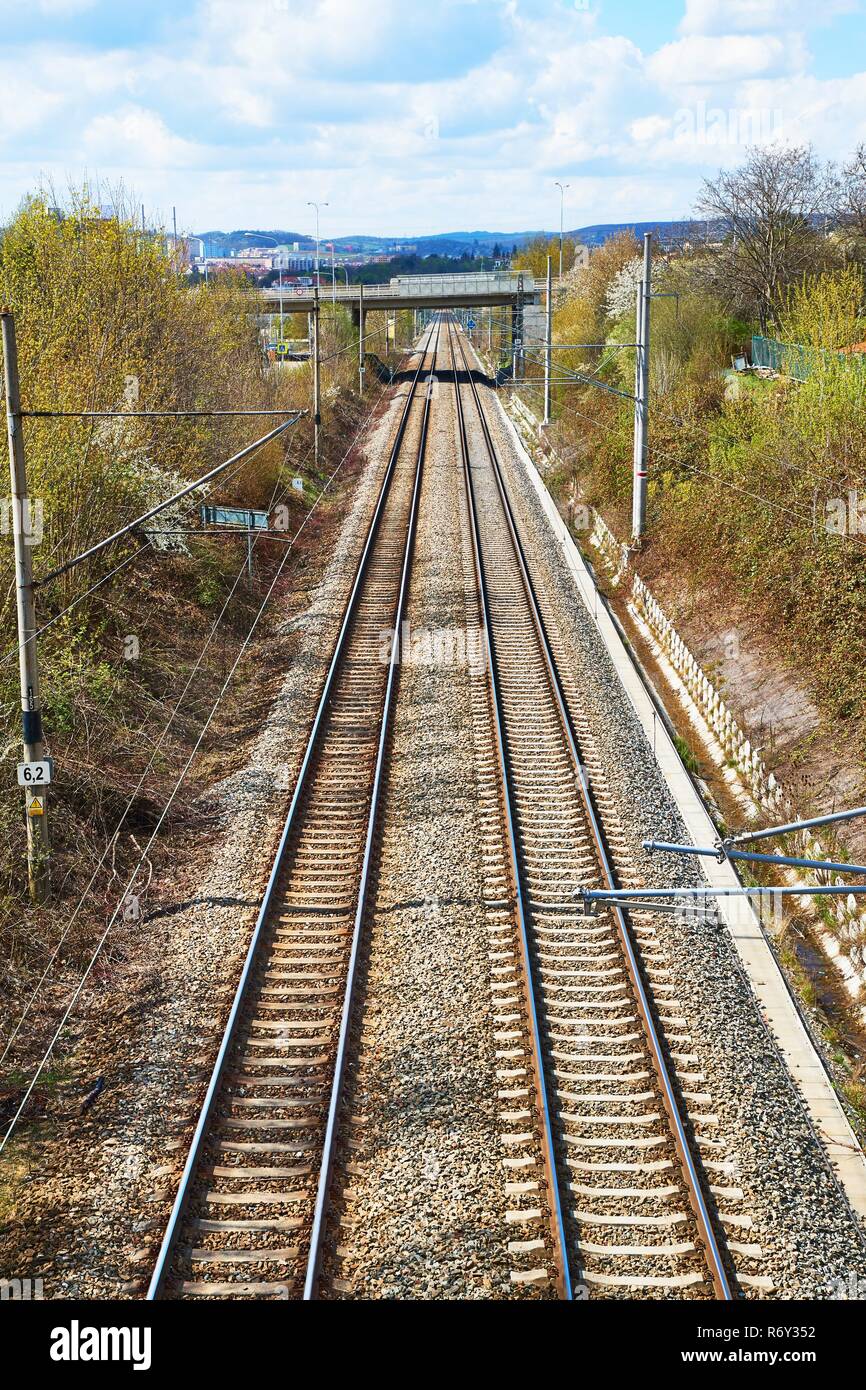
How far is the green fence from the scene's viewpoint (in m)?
20.2

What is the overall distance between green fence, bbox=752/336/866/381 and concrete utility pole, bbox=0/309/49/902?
13674mm

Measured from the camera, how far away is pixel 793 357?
25.9 meters

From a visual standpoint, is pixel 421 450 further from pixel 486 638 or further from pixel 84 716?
pixel 84 716

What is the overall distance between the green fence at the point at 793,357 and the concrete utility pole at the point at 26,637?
13674mm

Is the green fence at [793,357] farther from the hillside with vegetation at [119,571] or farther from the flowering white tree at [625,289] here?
the flowering white tree at [625,289]

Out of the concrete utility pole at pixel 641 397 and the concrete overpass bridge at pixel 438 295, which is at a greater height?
the concrete overpass bridge at pixel 438 295

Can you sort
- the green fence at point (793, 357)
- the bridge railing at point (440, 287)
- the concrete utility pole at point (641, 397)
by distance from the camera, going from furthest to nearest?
the bridge railing at point (440, 287)
the concrete utility pole at point (641, 397)
the green fence at point (793, 357)

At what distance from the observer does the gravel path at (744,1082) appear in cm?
773

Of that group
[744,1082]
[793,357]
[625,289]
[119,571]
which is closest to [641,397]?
[793,357]

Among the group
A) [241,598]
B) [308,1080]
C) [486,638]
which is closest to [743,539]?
[486,638]

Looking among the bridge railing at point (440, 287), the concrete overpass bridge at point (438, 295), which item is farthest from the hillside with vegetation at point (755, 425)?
the bridge railing at point (440, 287)

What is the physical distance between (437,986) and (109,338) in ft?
44.4

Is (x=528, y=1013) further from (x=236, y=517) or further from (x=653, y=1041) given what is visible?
(x=236, y=517)

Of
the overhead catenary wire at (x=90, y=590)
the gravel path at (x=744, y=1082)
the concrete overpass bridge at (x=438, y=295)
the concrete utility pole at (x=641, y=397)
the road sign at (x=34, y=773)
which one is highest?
the concrete overpass bridge at (x=438, y=295)
